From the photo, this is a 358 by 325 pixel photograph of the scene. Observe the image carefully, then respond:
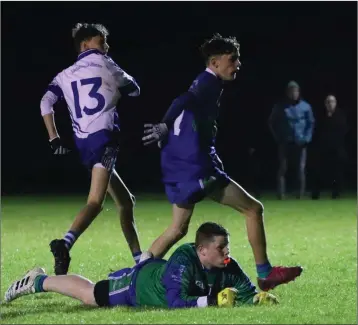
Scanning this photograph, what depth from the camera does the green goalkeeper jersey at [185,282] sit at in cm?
837

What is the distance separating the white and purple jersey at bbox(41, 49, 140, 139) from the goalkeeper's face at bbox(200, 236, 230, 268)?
6.65 feet

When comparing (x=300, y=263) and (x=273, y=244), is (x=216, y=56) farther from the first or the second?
(x=273, y=244)

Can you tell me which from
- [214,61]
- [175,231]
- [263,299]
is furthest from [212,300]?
A: [214,61]

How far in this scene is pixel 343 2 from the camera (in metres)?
34.2

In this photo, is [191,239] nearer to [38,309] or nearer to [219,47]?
[219,47]

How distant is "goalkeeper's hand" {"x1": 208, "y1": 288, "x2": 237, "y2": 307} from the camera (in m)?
8.42

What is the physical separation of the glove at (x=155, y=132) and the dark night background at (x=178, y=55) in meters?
20.3

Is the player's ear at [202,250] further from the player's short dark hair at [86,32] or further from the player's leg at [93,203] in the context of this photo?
the player's short dark hair at [86,32]

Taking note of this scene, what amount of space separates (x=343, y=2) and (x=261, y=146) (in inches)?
271

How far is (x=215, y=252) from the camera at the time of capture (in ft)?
27.7

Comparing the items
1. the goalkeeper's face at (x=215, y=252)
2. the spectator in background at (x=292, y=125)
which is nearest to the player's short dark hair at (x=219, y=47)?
the goalkeeper's face at (x=215, y=252)

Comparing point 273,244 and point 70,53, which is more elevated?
point 70,53

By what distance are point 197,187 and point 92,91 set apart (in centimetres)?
133

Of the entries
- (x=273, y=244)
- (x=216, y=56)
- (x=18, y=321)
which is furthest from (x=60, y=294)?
(x=273, y=244)
